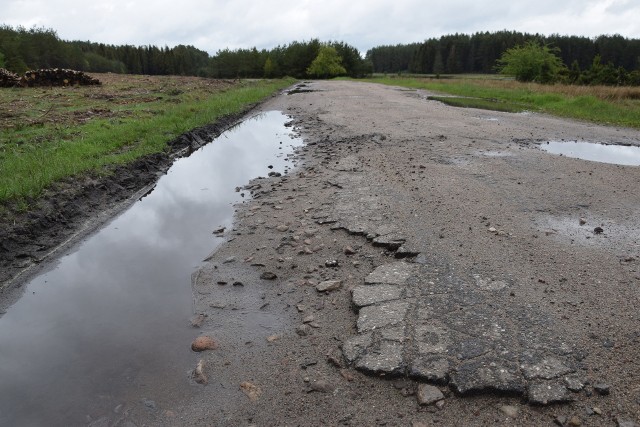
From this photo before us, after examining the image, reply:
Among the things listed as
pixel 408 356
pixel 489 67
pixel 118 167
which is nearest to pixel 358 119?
pixel 118 167

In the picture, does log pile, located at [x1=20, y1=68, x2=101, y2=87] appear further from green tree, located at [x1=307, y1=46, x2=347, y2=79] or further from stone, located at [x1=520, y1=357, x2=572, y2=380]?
green tree, located at [x1=307, y1=46, x2=347, y2=79]

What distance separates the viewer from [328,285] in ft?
13.1

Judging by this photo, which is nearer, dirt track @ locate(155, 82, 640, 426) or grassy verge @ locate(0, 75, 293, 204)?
dirt track @ locate(155, 82, 640, 426)

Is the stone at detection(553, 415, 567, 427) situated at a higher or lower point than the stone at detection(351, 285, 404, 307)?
lower

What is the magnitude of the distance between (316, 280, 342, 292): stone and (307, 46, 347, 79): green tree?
70830 millimetres

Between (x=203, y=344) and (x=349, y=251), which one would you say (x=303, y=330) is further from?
(x=349, y=251)

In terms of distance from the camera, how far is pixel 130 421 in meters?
2.59

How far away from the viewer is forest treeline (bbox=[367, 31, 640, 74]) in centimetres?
9525

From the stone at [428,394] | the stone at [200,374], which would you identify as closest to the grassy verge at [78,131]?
the stone at [200,374]

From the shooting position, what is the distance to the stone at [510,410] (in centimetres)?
247

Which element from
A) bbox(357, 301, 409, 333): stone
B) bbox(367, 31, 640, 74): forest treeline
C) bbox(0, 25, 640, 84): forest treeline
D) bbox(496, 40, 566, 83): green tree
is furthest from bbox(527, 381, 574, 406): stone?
bbox(367, 31, 640, 74): forest treeline

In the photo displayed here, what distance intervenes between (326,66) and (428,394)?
73589mm

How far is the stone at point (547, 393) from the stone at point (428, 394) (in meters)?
0.50

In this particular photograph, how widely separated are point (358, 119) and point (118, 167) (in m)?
8.06
